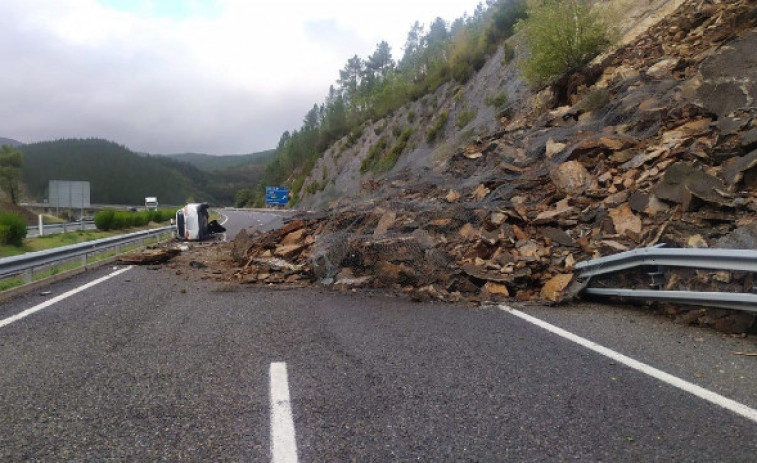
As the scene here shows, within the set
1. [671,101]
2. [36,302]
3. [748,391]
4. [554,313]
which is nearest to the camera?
[748,391]

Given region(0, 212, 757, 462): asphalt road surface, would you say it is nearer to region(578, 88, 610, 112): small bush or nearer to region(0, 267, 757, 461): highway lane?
region(0, 267, 757, 461): highway lane

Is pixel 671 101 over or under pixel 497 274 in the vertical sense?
over

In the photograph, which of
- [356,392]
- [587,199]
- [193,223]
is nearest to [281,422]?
[356,392]

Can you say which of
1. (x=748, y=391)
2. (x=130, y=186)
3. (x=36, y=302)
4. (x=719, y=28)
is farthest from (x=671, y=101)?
(x=130, y=186)

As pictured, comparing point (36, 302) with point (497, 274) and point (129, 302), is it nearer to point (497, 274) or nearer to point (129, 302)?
point (129, 302)

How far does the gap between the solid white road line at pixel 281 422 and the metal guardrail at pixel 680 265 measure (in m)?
4.72

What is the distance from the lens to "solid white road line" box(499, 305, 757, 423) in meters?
3.44

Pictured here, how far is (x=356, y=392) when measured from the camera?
12.3 ft

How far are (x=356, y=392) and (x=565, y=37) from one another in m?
18.4

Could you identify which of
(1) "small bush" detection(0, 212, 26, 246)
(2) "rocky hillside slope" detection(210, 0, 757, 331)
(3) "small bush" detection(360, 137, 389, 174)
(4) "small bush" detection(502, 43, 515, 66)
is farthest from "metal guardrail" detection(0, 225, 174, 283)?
(3) "small bush" detection(360, 137, 389, 174)

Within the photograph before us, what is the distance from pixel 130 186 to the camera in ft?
572

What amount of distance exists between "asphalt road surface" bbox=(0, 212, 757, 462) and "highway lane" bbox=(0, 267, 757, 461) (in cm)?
2

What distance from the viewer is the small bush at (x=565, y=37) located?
→ 18.4 metres

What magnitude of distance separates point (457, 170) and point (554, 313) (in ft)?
36.0
